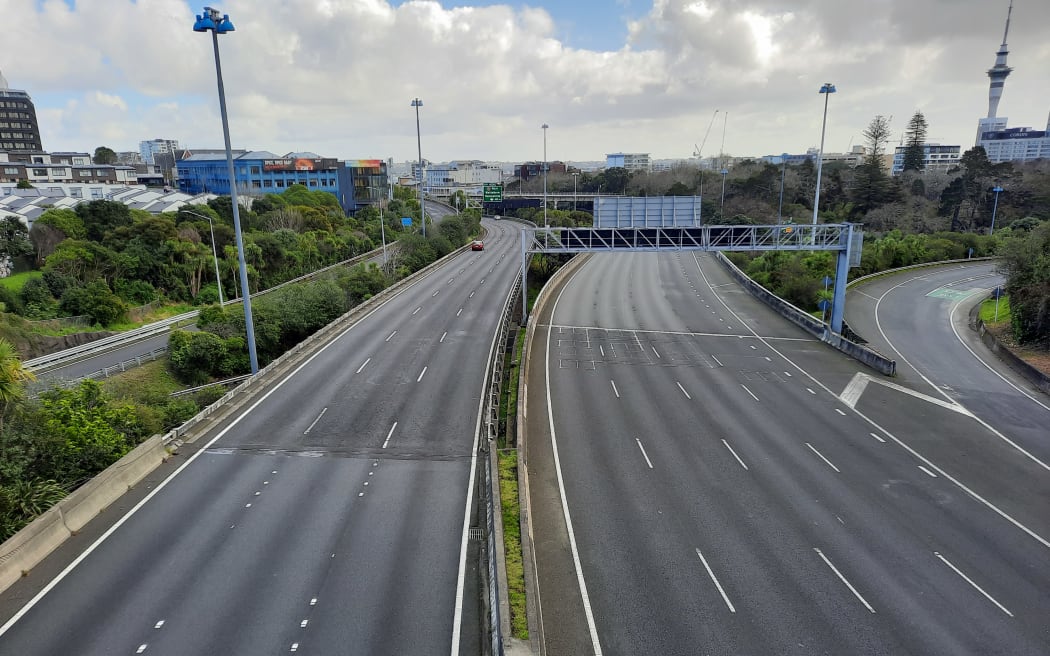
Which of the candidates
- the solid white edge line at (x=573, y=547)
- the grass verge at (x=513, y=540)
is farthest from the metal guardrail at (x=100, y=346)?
the solid white edge line at (x=573, y=547)

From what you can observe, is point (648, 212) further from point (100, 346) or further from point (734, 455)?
point (100, 346)

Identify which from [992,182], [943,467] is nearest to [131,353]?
[943,467]

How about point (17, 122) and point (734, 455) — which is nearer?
point (734, 455)

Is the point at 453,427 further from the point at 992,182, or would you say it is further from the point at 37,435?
the point at 992,182

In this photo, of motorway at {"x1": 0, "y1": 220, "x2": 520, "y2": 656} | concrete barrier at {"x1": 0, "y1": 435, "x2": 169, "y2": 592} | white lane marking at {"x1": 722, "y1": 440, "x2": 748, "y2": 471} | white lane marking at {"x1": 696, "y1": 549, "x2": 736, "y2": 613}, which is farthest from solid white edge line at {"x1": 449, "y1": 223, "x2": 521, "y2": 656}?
concrete barrier at {"x1": 0, "y1": 435, "x2": 169, "y2": 592}

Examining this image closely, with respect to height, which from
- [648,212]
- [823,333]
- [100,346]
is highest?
[648,212]

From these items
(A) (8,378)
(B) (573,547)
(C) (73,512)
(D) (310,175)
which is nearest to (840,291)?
(B) (573,547)
